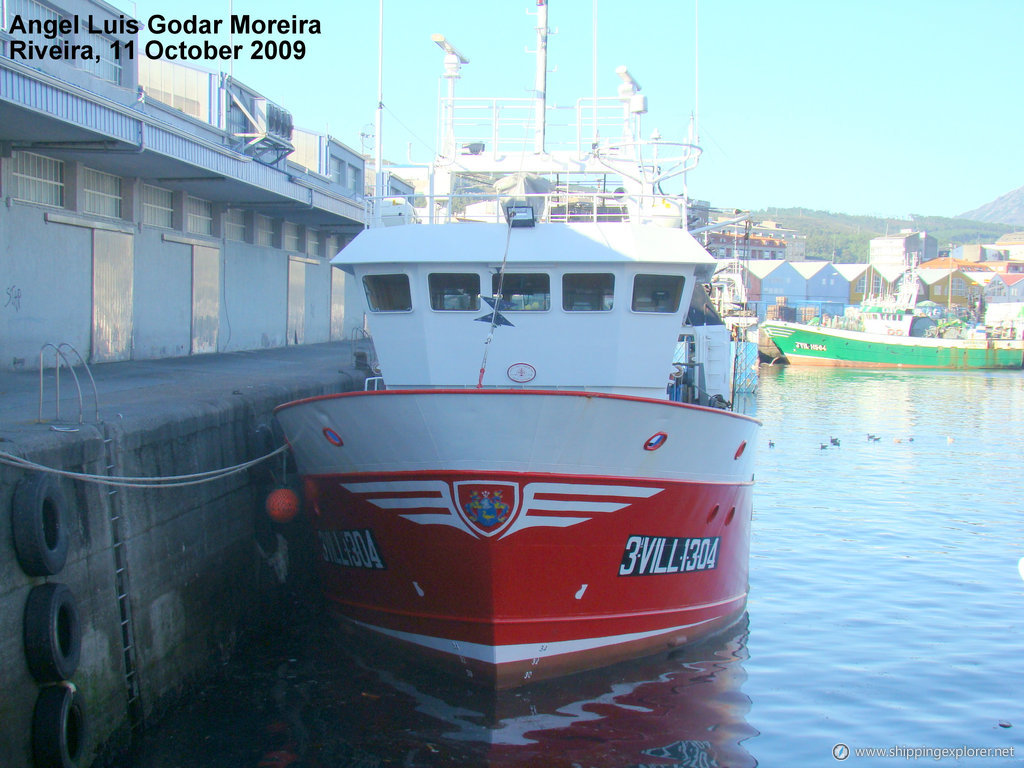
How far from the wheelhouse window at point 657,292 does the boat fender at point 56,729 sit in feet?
19.1

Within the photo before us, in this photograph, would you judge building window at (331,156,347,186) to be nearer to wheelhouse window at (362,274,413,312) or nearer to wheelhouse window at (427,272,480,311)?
wheelhouse window at (362,274,413,312)

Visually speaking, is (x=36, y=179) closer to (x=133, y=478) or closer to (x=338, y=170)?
(x=133, y=478)

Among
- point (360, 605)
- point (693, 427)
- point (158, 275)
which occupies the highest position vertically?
point (158, 275)

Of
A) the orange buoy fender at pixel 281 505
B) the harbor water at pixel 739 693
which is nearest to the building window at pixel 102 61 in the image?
the orange buoy fender at pixel 281 505

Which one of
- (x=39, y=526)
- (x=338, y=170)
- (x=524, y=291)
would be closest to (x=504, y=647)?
(x=524, y=291)

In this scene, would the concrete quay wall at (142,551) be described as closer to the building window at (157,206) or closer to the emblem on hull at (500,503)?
the emblem on hull at (500,503)

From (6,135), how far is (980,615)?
13405 mm

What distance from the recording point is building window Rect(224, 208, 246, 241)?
2062 cm

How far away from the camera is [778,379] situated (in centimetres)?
5044

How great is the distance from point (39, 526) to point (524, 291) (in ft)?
16.3

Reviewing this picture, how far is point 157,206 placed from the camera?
57.0ft

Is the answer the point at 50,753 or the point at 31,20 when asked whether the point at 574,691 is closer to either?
the point at 50,753

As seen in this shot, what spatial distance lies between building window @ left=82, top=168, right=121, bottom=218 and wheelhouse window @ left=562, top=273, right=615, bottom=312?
9.11 m

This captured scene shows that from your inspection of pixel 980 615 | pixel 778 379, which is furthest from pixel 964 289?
pixel 980 615
